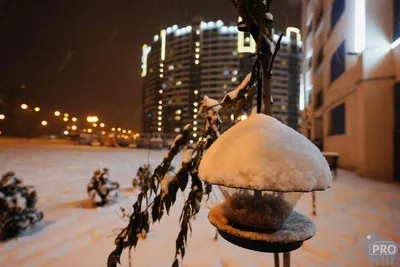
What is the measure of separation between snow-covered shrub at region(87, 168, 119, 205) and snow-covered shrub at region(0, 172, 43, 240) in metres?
1.42

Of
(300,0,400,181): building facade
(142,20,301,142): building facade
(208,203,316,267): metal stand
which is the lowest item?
(208,203,316,267): metal stand

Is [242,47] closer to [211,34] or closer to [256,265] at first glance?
[256,265]

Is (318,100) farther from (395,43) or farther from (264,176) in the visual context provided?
(264,176)

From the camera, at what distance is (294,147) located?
995mm

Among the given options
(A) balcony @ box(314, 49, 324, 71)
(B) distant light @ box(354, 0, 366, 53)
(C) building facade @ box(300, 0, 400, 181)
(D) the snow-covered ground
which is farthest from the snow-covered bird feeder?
(A) balcony @ box(314, 49, 324, 71)

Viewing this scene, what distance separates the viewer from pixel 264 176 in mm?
915

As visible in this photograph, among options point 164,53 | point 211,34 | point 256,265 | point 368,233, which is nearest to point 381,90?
point 368,233

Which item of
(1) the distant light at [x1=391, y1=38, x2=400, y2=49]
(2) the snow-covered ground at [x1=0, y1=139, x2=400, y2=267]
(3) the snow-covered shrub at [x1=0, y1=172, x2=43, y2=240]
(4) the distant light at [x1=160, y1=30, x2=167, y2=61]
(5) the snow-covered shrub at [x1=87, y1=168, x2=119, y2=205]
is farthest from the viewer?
(4) the distant light at [x1=160, y1=30, x2=167, y2=61]

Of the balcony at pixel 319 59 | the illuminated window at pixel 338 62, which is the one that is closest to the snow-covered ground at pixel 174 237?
the illuminated window at pixel 338 62

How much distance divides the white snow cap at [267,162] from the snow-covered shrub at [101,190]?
6024 mm

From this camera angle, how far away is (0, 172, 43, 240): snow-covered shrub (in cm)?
453

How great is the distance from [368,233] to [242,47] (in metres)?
4.41

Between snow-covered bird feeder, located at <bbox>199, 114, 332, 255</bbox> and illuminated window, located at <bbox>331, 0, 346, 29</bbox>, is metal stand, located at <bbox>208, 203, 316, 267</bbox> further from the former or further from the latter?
illuminated window, located at <bbox>331, 0, 346, 29</bbox>

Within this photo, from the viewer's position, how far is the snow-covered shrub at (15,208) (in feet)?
14.9
